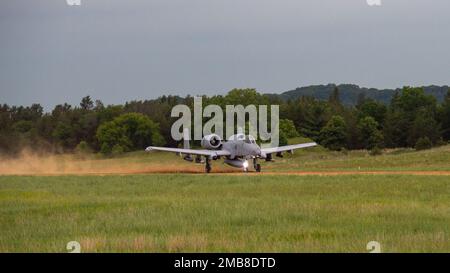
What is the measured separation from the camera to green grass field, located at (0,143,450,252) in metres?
14.2

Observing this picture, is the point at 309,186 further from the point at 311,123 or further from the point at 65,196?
the point at 311,123

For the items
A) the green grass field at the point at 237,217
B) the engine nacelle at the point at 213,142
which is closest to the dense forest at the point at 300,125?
the engine nacelle at the point at 213,142

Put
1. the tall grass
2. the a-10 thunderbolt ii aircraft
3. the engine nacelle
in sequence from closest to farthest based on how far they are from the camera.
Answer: the tall grass
the a-10 thunderbolt ii aircraft
the engine nacelle

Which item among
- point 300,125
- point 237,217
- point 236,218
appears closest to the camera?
point 236,218

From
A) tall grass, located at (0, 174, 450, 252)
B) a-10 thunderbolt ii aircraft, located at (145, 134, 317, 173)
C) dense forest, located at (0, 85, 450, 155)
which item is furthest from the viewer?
dense forest, located at (0, 85, 450, 155)

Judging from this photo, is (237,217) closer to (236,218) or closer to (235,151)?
(236,218)

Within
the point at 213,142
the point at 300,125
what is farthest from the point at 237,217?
the point at 300,125

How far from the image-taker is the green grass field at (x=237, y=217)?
14.2m

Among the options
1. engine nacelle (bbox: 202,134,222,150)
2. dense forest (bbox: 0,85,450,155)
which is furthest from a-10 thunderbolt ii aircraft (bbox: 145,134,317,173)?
dense forest (bbox: 0,85,450,155)

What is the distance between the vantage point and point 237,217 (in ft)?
59.6

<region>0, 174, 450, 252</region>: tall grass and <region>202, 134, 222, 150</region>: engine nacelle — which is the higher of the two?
<region>202, 134, 222, 150</region>: engine nacelle

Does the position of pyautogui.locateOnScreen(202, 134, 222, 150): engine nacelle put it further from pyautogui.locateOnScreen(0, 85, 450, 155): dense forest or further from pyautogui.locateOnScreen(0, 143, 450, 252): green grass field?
pyautogui.locateOnScreen(0, 85, 450, 155): dense forest

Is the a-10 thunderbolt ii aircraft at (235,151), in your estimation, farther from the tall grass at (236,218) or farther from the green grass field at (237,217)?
the tall grass at (236,218)

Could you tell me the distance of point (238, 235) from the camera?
1534cm
